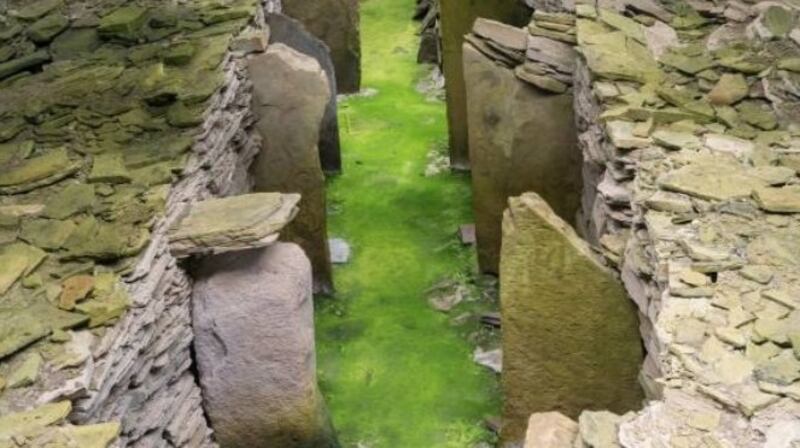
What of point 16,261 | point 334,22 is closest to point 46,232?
point 16,261

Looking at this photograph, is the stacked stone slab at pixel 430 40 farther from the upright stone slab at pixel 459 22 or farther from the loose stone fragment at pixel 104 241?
the loose stone fragment at pixel 104 241

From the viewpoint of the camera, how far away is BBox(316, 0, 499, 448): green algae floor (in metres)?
5.80

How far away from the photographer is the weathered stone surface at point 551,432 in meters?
3.75

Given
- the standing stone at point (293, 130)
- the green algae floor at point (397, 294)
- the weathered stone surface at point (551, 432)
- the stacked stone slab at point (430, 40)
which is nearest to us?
the weathered stone surface at point (551, 432)

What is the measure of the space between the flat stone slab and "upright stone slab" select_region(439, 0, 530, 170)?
334 centimetres

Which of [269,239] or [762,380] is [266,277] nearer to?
[269,239]

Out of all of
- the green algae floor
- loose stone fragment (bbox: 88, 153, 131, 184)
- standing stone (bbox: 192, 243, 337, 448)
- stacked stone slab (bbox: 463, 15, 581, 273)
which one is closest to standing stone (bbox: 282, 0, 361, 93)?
the green algae floor

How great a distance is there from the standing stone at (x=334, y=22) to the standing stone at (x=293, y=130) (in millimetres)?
3075

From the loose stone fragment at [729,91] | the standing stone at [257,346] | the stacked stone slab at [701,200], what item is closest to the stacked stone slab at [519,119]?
the stacked stone slab at [701,200]

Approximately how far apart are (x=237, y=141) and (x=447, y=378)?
2.04 meters

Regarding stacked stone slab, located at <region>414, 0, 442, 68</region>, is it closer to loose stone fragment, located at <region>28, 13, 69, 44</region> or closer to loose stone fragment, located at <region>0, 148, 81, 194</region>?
loose stone fragment, located at <region>28, 13, 69, 44</region>

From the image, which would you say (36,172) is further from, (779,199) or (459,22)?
(459,22)

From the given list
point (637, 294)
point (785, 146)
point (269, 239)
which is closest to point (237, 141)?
point (269, 239)

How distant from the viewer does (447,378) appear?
6117mm
